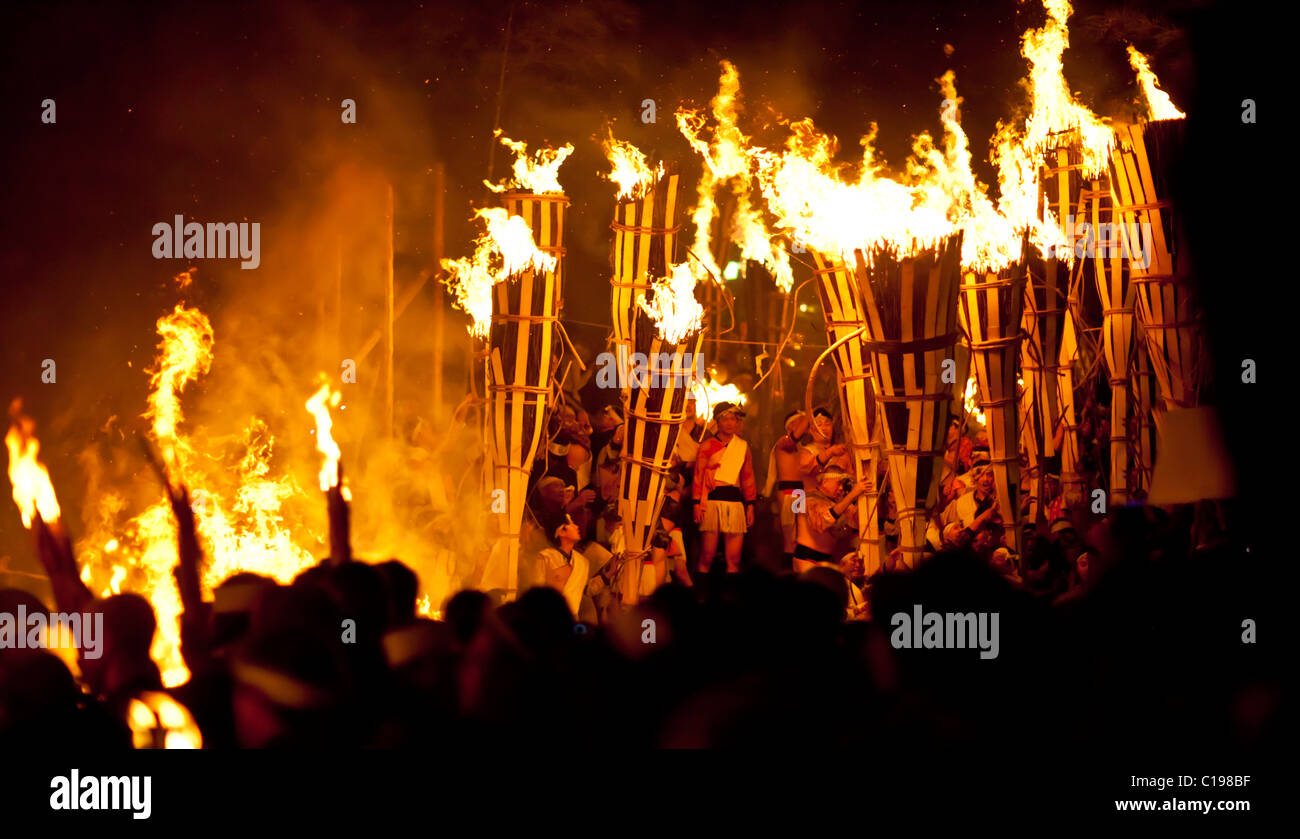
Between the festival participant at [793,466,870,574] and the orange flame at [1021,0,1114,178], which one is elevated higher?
the orange flame at [1021,0,1114,178]

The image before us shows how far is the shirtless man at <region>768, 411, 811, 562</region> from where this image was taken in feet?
30.5

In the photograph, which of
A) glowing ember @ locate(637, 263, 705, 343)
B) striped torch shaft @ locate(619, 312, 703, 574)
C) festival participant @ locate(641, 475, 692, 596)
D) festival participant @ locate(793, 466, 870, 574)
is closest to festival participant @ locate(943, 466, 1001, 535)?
festival participant @ locate(793, 466, 870, 574)

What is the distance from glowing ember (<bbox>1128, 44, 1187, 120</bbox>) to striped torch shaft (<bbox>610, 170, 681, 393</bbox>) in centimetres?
420

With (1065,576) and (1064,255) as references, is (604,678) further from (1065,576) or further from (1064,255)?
(1064,255)

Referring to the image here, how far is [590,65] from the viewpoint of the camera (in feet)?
38.1

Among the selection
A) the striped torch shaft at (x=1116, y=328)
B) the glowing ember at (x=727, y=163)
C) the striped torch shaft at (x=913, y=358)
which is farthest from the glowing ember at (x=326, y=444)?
the striped torch shaft at (x=1116, y=328)

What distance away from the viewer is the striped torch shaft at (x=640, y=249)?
784 centimetres

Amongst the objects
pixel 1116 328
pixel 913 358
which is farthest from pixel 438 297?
pixel 913 358

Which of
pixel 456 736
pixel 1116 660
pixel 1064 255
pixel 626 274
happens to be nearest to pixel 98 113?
pixel 626 274

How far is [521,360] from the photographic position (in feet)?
24.6

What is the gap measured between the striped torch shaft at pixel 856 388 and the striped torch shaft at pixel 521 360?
1.49 metres

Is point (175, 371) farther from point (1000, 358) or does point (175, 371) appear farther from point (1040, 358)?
point (1040, 358)

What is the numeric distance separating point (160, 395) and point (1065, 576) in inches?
243

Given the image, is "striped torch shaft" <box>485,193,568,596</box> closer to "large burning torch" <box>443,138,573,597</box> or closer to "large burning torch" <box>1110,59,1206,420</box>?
"large burning torch" <box>443,138,573,597</box>
